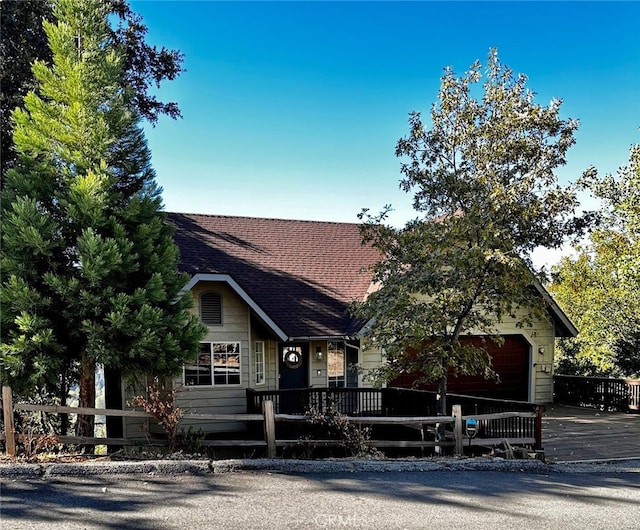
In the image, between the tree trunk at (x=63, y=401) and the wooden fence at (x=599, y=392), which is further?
the wooden fence at (x=599, y=392)

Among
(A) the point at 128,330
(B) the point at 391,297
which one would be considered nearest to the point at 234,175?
(B) the point at 391,297

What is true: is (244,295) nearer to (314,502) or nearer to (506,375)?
(314,502)

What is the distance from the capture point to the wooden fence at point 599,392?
48.4 feet

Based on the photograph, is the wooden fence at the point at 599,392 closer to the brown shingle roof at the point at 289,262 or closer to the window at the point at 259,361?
the brown shingle roof at the point at 289,262

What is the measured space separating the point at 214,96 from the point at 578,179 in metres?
9.55

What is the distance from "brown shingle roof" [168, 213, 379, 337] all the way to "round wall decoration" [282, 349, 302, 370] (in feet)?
3.28

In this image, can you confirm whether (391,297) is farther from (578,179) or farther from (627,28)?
(627,28)

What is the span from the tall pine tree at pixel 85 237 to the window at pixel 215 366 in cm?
376

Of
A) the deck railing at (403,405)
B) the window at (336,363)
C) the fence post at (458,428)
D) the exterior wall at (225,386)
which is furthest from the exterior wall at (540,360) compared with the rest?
the exterior wall at (225,386)

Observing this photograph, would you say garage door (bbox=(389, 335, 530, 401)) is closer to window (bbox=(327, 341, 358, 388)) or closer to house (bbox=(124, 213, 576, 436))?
house (bbox=(124, 213, 576, 436))

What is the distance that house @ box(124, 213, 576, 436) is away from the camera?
498 inches

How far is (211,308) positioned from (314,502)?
292 inches

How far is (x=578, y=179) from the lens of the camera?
9.31 metres

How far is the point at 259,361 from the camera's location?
44.2 feet
